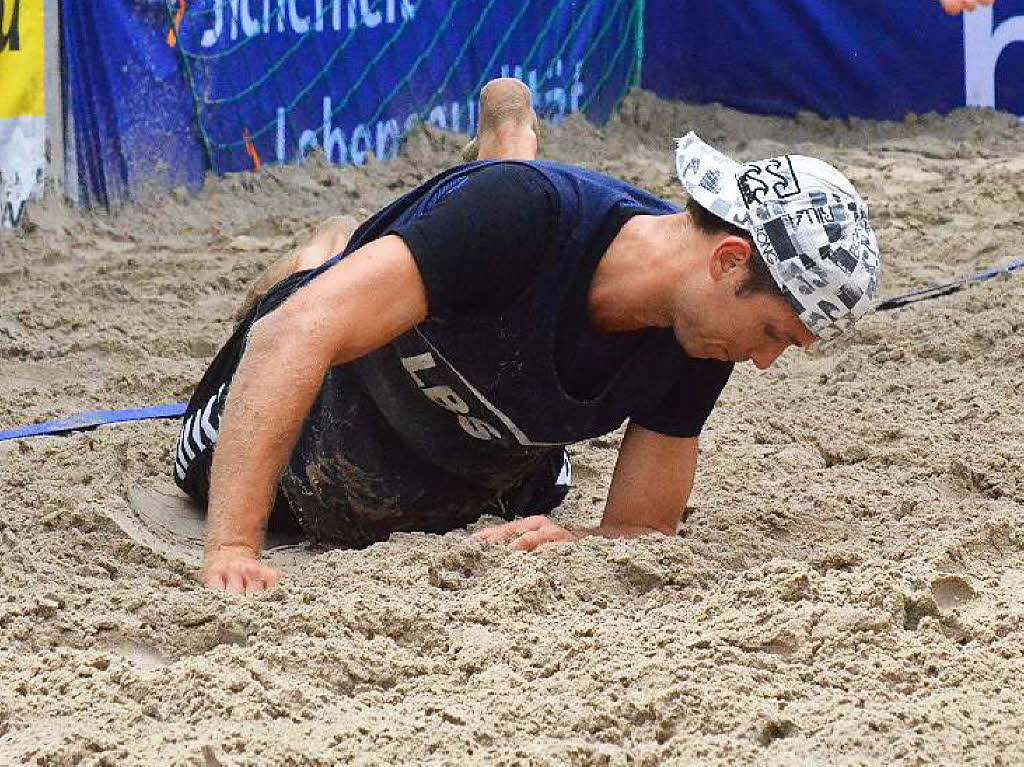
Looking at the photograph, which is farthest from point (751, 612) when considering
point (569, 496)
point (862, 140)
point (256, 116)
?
point (862, 140)

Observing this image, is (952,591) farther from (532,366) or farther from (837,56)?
(837,56)

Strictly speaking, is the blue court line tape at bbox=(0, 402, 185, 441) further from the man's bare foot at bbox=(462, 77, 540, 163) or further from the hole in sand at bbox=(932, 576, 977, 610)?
the hole in sand at bbox=(932, 576, 977, 610)

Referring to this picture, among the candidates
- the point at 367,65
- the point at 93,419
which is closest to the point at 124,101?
the point at 367,65

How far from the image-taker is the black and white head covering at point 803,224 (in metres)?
2.14

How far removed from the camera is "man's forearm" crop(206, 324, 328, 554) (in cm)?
214

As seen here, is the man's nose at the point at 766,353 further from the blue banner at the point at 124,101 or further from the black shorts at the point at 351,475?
the blue banner at the point at 124,101

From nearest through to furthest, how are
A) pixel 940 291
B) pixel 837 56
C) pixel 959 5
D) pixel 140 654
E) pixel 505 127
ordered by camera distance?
pixel 140 654 < pixel 505 127 < pixel 940 291 < pixel 959 5 < pixel 837 56

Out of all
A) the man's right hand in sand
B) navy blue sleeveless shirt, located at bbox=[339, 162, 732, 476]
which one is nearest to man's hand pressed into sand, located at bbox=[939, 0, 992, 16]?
navy blue sleeveless shirt, located at bbox=[339, 162, 732, 476]

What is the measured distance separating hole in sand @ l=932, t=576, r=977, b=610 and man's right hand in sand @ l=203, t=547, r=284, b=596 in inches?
39.2

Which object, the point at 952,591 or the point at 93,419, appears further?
the point at 93,419

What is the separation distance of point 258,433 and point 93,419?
4.57 ft

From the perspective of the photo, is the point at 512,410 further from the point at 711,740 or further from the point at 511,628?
the point at 711,740

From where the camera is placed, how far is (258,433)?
7.03ft

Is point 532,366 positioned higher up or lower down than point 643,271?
lower down
